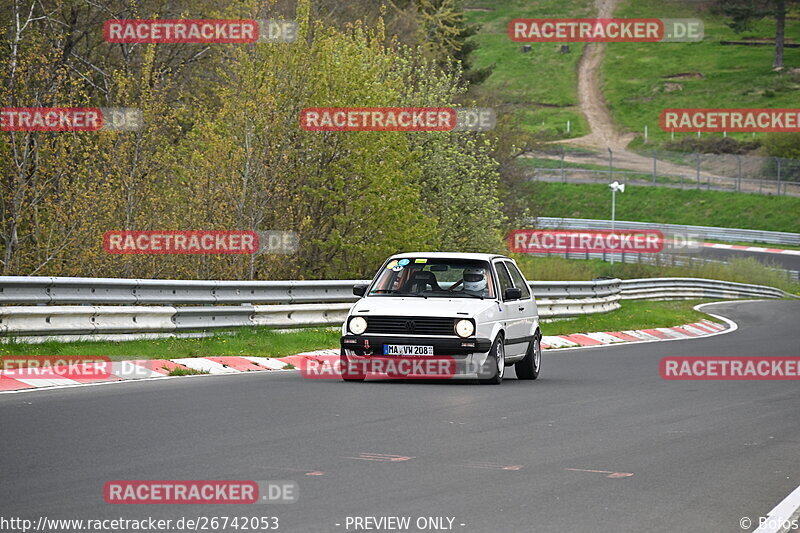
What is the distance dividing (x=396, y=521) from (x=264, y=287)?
13.9 meters

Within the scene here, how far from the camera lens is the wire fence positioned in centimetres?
8425

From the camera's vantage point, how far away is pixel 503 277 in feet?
57.1

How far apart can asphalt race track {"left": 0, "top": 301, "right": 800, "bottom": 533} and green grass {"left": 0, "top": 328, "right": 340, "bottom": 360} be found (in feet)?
5.43

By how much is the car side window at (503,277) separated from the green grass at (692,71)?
3560 inches

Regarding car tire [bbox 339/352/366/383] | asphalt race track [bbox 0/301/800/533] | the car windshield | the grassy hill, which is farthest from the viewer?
the grassy hill

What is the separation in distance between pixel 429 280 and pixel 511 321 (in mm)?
1176

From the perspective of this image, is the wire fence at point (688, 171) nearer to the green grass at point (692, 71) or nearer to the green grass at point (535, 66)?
the green grass at point (535, 66)

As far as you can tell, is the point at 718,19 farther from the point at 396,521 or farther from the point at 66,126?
the point at 396,521

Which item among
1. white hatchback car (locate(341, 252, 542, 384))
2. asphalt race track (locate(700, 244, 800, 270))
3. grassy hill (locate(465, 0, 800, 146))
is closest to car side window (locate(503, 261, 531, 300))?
white hatchback car (locate(341, 252, 542, 384))

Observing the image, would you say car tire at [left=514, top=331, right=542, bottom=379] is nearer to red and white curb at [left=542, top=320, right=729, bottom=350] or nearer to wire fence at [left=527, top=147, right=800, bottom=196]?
red and white curb at [left=542, top=320, right=729, bottom=350]

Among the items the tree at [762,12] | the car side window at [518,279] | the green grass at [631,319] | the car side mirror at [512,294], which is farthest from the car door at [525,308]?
the tree at [762,12]

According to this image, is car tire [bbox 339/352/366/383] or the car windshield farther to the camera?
the car windshield

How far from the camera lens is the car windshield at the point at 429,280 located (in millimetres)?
16206

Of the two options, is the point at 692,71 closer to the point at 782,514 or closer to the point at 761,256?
the point at 761,256
